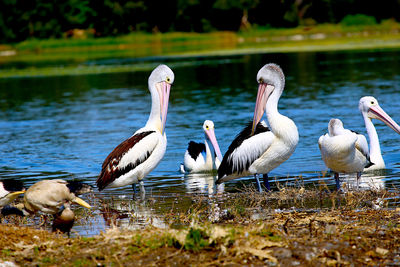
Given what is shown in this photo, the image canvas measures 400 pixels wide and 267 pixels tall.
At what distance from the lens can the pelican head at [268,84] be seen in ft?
26.9

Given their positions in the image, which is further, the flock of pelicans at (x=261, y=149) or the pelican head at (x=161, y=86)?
the pelican head at (x=161, y=86)

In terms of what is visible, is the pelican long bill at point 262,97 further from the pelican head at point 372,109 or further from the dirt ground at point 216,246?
the dirt ground at point 216,246

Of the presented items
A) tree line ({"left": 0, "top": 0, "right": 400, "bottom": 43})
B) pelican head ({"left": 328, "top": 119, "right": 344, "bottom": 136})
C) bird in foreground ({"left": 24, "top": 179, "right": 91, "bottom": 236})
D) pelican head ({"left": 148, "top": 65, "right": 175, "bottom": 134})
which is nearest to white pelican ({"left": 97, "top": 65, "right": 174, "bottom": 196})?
pelican head ({"left": 148, "top": 65, "right": 175, "bottom": 134})

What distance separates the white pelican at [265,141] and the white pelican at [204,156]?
180 cm

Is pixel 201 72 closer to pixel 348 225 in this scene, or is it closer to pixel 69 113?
pixel 69 113

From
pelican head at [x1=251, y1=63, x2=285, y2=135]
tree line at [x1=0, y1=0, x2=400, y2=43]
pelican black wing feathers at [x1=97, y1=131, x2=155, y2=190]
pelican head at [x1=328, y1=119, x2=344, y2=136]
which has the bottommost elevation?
pelican black wing feathers at [x1=97, y1=131, x2=155, y2=190]

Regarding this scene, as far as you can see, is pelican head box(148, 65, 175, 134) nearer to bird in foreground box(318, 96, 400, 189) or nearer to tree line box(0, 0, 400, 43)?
bird in foreground box(318, 96, 400, 189)

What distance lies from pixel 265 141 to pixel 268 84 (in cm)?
84

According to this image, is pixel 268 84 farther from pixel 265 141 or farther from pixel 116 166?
pixel 116 166

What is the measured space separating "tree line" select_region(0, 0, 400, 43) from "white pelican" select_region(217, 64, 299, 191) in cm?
5374

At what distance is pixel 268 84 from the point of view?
27.2ft

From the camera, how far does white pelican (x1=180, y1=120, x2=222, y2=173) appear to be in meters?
10.1

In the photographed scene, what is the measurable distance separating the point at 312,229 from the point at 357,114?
1030cm

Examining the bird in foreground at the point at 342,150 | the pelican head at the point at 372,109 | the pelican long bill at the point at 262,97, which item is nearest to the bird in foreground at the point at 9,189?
the pelican long bill at the point at 262,97
